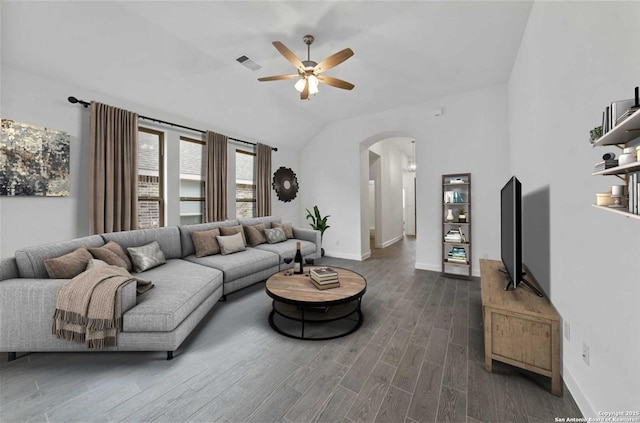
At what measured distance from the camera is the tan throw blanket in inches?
70.2

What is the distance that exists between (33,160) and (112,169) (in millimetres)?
659

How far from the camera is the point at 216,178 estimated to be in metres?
4.48

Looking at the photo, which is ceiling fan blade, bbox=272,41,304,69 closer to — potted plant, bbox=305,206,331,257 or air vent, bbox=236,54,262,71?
air vent, bbox=236,54,262,71

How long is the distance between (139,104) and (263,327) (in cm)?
349

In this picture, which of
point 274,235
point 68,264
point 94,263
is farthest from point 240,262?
point 68,264

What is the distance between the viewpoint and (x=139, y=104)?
3.51m

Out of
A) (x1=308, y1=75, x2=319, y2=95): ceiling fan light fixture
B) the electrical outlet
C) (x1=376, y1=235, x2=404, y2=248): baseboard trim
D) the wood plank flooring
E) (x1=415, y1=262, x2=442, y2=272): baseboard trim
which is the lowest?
the wood plank flooring

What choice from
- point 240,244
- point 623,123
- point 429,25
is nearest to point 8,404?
point 240,244

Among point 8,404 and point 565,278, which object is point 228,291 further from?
point 565,278

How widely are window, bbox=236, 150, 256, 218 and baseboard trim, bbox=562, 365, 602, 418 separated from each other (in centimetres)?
491

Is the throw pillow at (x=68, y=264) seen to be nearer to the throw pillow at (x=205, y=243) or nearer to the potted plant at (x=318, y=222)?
the throw pillow at (x=205, y=243)

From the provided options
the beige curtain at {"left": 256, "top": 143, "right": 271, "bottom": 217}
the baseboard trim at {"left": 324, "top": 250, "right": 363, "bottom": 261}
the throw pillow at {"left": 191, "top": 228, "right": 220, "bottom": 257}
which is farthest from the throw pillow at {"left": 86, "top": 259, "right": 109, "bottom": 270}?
the baseboard trim at {"left": 324, "top": 250, "right": 363, "bottom": 261}

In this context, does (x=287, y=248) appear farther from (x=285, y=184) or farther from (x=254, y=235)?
(x=285, y=184)

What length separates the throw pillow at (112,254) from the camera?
2.43 metres
